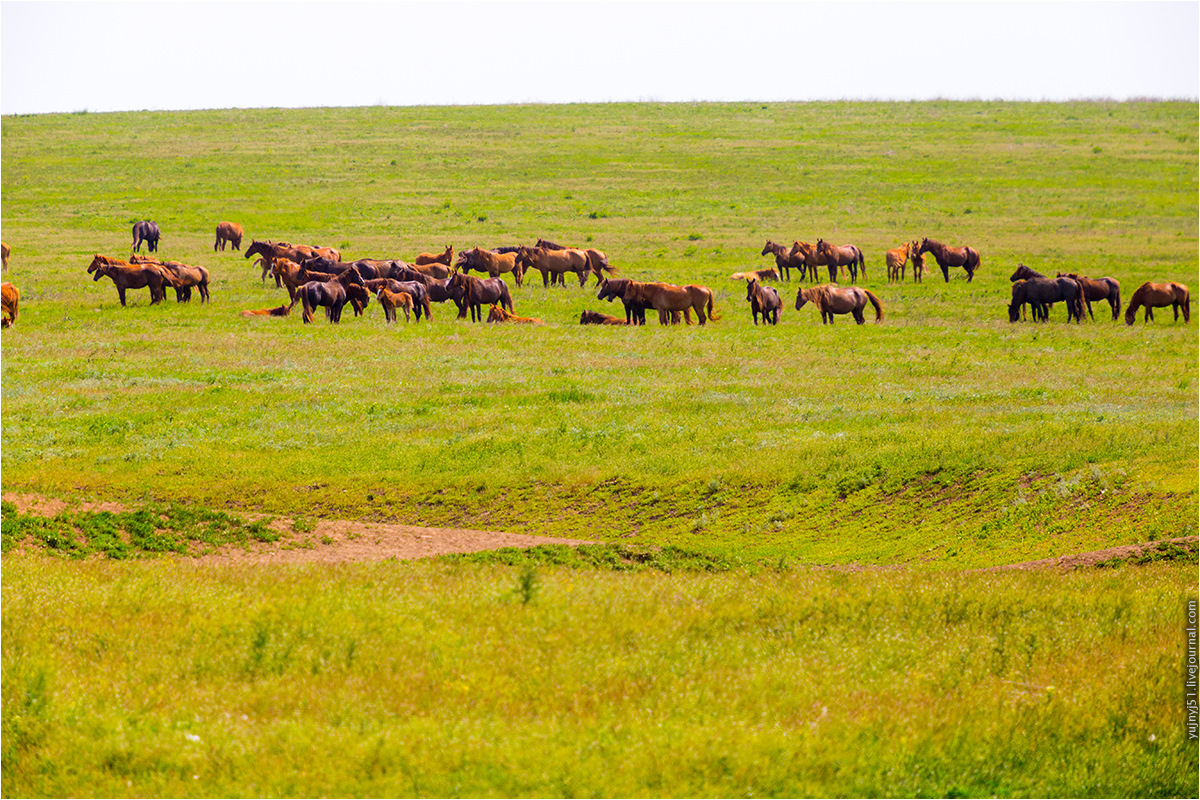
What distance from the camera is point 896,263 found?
50.4 metres

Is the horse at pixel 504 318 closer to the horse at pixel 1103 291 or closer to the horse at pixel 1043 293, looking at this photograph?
the horse at pixel 1043 293

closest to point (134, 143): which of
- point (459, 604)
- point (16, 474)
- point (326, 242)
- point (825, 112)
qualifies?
point (326, 242)

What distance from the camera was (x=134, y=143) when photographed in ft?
300

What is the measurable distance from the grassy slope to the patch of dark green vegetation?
8.76 feet

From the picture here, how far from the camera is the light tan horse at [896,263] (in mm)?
50275

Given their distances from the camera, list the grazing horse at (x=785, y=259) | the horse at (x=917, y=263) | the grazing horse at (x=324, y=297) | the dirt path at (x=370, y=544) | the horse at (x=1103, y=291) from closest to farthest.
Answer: the dirt path at (x=370, y=544) → the grazing horse at (x=324, y=297) → the horse at (x=1103, y=291) → the grazing horse at (x=785, y=259) → the horse at (x=917, y=263)

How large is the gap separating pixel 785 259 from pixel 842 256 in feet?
8.25

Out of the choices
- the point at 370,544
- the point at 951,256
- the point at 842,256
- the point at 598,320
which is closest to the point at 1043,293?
the point at 951,256

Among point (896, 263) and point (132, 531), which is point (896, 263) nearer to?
point (896, 263)

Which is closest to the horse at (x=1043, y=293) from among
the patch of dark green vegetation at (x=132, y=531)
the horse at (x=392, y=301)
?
the horse at (x=392, y=301)

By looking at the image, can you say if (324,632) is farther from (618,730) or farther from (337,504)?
(337,504)

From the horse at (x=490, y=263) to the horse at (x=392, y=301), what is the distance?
24.9 ft

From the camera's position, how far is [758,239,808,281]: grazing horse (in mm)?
49281

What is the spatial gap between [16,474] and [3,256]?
3271cm
